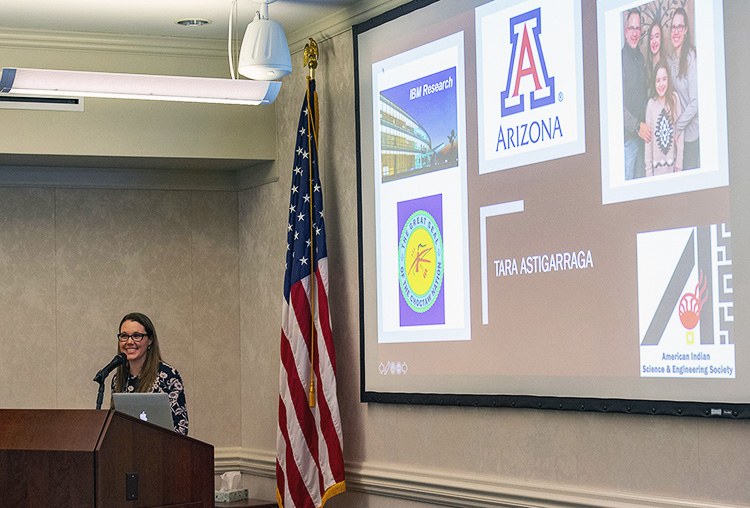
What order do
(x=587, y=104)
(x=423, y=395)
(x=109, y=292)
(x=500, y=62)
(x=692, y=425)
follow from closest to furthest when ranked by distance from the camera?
1. (x=692, y=425)
2. (x=587, y=104)
3. (x=500, y=62)
4. (x=423, y=395)
5. (x=109, y=292)

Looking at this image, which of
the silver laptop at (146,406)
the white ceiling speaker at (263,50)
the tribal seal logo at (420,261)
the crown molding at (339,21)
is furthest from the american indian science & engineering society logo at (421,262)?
the silver laptop at (146,406)

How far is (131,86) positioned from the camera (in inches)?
188

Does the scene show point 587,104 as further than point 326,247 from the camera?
No

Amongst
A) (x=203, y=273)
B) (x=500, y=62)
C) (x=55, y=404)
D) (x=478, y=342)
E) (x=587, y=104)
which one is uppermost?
(x=500, y=62)

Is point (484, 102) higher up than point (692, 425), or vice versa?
point (484, 102)

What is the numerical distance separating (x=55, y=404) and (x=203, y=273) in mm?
1219

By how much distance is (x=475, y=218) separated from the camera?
14.8ft

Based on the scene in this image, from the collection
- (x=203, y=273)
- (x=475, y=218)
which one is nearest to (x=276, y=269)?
(x=203, y=273)

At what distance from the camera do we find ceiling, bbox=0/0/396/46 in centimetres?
536

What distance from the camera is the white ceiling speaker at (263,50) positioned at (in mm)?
4707

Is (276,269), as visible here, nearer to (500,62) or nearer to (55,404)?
(55,404)

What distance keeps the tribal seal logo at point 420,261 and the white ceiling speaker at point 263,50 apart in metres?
0.97

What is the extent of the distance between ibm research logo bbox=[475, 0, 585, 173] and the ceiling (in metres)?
0.87

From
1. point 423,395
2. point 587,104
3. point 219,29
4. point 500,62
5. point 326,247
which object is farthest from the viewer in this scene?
point 219,29
